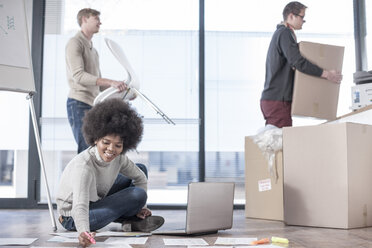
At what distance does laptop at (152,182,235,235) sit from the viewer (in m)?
1.94

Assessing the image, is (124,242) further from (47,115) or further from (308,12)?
(308,12)

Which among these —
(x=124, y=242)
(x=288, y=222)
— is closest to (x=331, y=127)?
(x=288, y=222)

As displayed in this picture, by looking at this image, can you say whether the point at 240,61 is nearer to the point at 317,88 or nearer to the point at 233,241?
the point at 317,88

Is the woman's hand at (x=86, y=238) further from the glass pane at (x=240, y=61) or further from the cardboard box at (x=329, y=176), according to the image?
the glass pane at (x=240, y=61)

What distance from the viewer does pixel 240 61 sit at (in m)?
3.74

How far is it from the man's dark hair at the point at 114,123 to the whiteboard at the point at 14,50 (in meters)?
0.56

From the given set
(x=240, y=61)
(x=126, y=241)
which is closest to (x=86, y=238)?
(x=126, y=241)

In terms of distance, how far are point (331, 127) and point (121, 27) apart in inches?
76.5

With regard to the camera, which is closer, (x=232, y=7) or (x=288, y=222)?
(x=288, y=222)

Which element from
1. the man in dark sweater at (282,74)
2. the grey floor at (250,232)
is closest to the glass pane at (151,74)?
the grey floor at (250,232)

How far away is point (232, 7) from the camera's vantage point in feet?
12.4

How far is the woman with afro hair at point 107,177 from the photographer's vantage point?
1.96 metres

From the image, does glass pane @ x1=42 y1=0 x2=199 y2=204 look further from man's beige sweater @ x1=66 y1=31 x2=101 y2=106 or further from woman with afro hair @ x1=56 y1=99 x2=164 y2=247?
woman with afro hair @ x1=56 y1=99 x2=164 y2=247

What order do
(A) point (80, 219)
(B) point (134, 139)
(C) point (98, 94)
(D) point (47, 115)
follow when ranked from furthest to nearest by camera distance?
1. (D) point (47, 115)
2. (C) point (98, 94)
3. (B) point (134, 139)
4. (A) point (80, 219)
